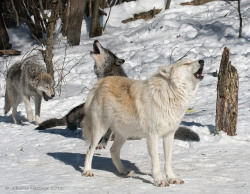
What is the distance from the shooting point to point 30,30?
1661 cm

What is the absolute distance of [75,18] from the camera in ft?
47.8

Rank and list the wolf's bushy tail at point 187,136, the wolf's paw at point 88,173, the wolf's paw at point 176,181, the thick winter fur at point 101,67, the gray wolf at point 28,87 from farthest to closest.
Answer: the gray wolf at point 28,87, the thick winter fur at point 101,67, the wolf's bushy tail at point 187,136, the wolf's paw at point 88,173, the wolf's paw at point 176,181

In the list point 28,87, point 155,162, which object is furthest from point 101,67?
point 155,162

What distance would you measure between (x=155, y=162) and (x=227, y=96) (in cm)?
281

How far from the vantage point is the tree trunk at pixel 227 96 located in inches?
269

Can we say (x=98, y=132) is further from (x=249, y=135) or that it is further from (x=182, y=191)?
(x=249, y=135)

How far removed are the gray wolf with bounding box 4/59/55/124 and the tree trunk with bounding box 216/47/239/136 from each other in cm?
414

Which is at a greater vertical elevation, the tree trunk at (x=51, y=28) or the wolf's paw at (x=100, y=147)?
the tree trunk at (x=51, y=28)

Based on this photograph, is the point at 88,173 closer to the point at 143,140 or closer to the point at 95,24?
the point at 143,140

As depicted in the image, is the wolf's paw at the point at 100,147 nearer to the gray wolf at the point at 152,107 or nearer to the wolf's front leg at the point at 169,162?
the gray wolf at the point at 152,107

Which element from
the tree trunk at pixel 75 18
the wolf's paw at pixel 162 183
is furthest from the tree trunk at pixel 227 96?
the tree trunk at pixel 75 18

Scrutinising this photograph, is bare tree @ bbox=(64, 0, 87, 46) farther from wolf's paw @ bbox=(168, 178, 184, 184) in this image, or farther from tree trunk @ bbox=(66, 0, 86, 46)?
wolf's paw @ bbox=(168, 178, 184, 184)

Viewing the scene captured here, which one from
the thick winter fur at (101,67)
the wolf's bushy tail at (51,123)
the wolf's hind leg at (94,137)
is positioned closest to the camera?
the wolf's hind leg at (94,137)

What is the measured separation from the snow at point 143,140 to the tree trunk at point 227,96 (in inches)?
8.2
